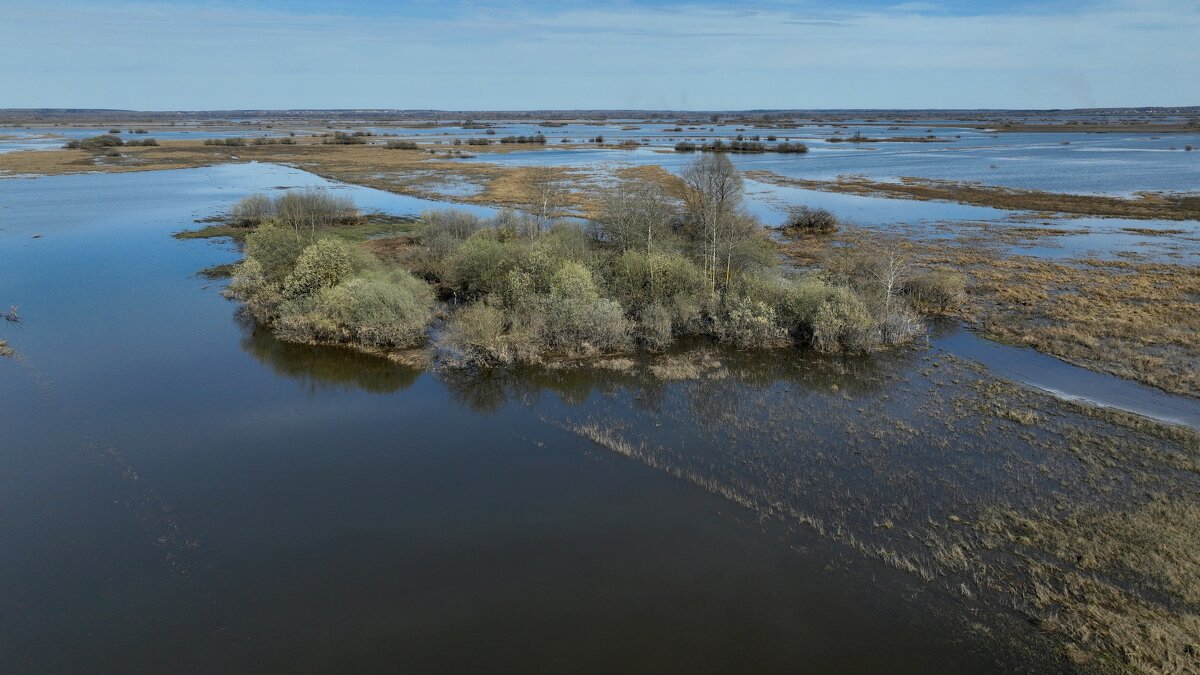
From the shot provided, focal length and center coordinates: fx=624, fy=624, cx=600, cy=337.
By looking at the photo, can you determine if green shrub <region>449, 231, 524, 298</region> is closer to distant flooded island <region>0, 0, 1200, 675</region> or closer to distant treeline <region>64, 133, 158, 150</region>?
distant flooded island <region>0, 0, 1200, 675</region>

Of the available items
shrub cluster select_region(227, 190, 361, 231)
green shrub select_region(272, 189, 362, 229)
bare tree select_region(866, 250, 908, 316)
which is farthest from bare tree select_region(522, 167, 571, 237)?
bare tree select_region(866, 250, 908, 316)

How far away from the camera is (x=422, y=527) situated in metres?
17.5

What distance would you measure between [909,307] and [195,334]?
37.3 metres

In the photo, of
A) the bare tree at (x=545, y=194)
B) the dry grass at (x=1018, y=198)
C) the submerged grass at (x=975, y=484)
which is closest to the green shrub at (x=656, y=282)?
the submerged grass at (x=975, y=484)

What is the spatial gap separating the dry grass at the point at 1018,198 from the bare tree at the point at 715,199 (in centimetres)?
4388

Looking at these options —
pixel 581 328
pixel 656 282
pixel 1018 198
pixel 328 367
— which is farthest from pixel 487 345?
pixel 1018 198

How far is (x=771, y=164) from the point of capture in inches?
4186

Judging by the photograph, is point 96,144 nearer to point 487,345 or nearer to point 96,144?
point 96,144

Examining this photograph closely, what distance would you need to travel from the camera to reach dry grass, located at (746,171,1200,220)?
59.7 m

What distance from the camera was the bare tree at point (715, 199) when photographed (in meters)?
34.1

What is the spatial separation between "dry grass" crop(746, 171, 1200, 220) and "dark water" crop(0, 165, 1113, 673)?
48727mm

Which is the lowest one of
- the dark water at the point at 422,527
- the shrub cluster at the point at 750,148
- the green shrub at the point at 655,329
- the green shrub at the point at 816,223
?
the dark water at the point at 422,527

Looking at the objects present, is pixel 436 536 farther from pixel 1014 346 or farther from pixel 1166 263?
pixel 1166 263

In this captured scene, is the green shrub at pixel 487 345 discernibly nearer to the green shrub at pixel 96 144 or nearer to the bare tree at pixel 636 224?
the bare tree at pixel 636 224
